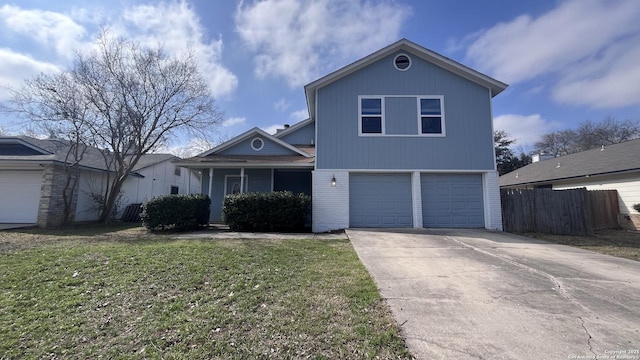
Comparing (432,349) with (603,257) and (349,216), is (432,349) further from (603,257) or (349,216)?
(349,216)

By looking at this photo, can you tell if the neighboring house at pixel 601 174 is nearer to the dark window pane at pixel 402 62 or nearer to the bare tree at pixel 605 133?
the dark window pane at pixel 402 62

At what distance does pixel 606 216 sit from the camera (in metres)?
12.8

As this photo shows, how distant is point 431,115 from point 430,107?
34cm

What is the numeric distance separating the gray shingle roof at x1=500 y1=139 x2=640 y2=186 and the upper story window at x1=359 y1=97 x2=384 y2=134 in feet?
39.0

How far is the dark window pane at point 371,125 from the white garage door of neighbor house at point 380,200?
179 centimetres

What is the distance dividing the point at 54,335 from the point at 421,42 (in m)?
13.4

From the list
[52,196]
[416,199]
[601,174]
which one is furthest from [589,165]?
[52,196]

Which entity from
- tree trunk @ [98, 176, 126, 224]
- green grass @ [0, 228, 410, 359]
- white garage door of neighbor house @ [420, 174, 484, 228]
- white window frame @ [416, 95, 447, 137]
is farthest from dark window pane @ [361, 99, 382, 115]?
tree trunk @ [98, 176, 126, 224]

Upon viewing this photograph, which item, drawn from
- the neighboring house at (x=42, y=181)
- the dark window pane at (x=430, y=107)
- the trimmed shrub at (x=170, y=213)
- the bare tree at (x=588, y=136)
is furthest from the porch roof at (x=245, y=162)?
the bare tree at (x=588, y=136)

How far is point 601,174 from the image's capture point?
13930 millimetres

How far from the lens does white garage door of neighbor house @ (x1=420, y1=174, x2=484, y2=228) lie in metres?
11.0

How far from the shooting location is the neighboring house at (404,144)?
11000mm

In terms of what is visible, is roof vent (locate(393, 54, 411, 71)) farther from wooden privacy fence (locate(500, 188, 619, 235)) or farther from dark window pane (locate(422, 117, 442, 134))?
wooden privacy fence (locate(500, 188, 619, 235))

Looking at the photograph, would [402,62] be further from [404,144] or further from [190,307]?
[190,307]
